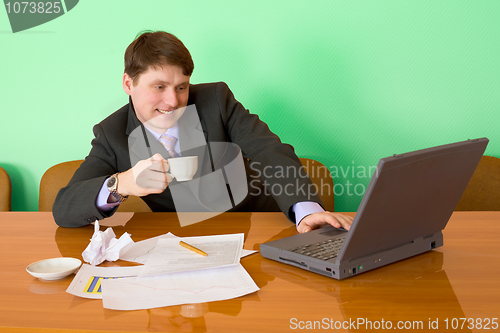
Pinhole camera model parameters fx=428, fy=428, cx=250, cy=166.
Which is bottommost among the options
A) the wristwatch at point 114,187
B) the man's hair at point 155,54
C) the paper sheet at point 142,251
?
the paper sheet at point 142,251

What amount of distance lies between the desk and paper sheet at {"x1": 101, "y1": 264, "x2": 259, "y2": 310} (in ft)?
0.07

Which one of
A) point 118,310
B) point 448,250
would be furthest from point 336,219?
point 118,310

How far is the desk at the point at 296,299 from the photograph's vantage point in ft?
2.28

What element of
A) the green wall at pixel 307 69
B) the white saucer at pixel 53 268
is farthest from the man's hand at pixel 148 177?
the green wall at pixel 307 69

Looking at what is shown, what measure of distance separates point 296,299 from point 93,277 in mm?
431

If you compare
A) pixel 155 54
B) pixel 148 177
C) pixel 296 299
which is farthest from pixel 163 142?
pixel 296 299

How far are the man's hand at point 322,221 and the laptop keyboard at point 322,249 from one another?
0.34ft

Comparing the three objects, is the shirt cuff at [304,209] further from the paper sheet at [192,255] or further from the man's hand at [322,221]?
the paper sheet at [192,255]

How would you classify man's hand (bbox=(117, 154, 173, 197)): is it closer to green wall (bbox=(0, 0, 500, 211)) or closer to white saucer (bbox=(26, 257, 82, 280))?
white saucer (bbox=(26, 257, 82, 280))

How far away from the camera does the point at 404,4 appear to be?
77.7 inches

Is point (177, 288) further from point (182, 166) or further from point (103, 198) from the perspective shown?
point (103, 198)

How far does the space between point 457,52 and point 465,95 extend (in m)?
0.21

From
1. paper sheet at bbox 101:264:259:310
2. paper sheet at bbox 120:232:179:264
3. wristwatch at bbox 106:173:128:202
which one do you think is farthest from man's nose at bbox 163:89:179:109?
paper sheet at bbox 101:264:259:310

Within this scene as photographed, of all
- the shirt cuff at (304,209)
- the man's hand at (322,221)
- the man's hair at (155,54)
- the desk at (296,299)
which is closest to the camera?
the desk at (296,299)
